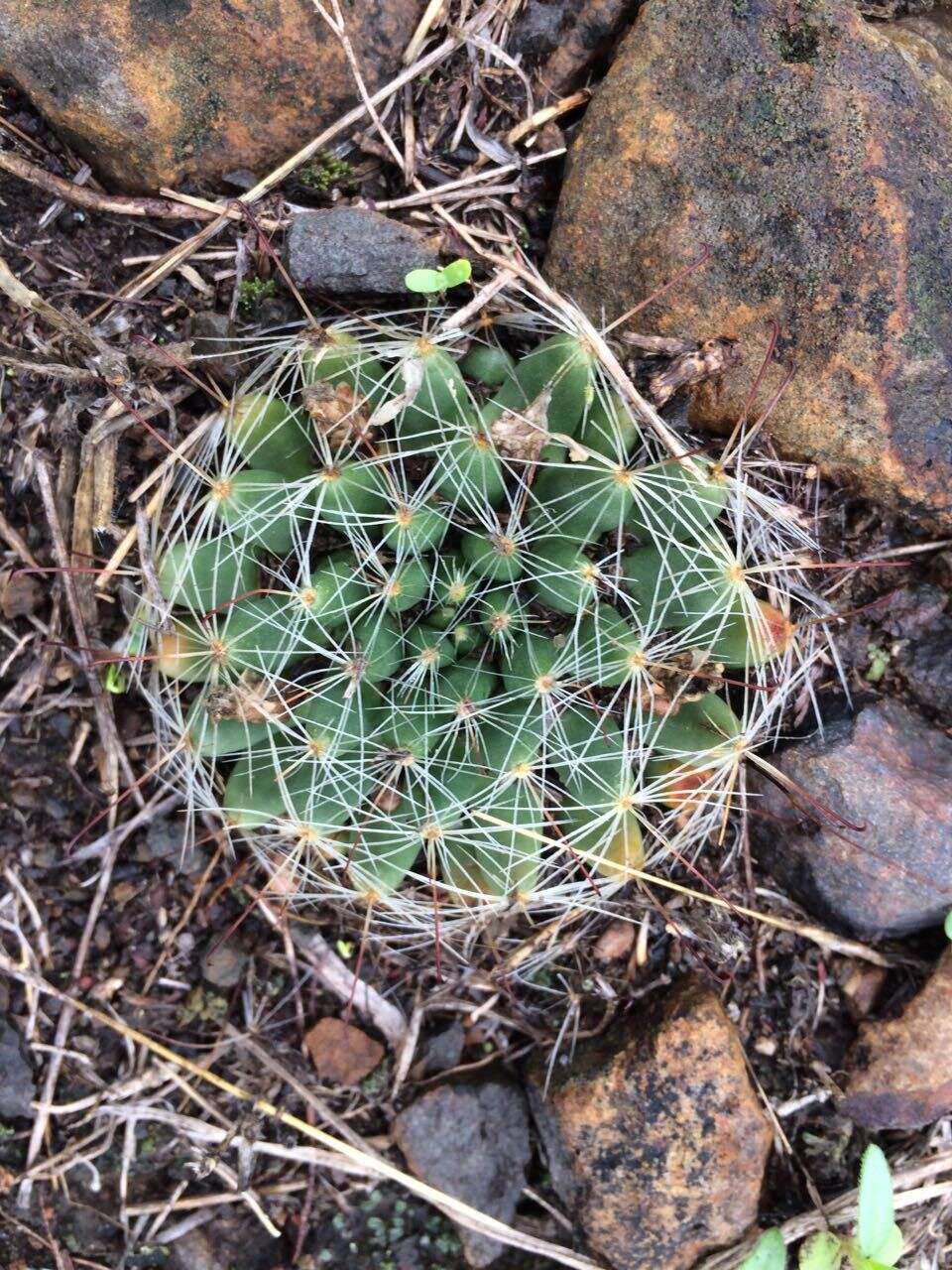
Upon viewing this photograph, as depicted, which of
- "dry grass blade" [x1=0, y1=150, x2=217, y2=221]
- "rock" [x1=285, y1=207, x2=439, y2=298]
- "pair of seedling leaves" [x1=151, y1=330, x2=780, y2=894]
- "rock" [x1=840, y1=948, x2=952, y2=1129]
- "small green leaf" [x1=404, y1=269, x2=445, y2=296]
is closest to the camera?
"pair of seedling leaves" [x1=151, y1=330, x2=780, y2=894]

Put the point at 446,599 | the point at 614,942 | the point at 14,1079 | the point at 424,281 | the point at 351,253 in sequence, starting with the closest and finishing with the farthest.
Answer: the point at 446,599, the point at 424,281, the point at 351,253, the point at 14,1079, the point at 614,942

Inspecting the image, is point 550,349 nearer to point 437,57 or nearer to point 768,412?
point 768,412

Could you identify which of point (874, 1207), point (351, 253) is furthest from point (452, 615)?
point (874, 1207)

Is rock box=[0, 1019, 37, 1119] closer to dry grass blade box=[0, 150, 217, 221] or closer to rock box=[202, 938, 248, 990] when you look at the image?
rock box=[202, 938, 248, 990]

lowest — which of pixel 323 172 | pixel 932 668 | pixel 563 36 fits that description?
pixel 932 668

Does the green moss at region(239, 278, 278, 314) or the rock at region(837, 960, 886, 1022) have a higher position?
the green moss at region(239, 278, 278, 314)

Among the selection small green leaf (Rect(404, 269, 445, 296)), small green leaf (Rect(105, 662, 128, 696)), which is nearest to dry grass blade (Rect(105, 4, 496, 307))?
small green leaf (Rect(404, 269, 445, 296))

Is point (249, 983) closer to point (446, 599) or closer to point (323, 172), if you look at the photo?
point (446, 599)
